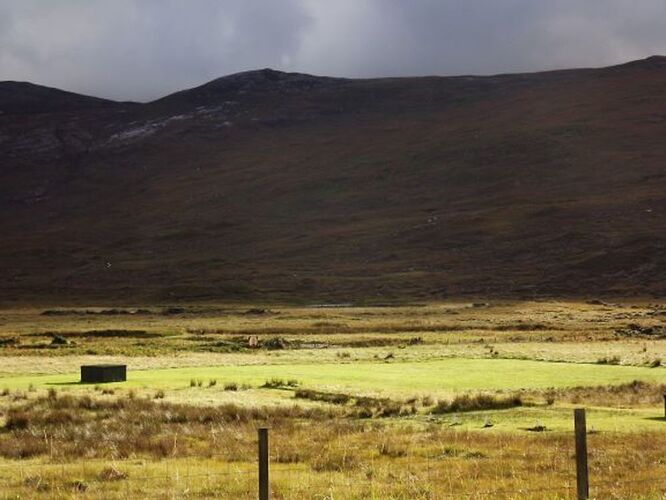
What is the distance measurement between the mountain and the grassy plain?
2254 inches

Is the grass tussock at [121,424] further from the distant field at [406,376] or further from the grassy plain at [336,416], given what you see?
the distant field at [406,376]

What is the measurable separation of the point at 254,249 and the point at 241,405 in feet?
378

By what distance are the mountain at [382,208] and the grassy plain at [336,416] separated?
57256 mm

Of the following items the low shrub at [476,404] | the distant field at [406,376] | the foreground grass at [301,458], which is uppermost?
the distant field at [406,376]

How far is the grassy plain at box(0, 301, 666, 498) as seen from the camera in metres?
18.2

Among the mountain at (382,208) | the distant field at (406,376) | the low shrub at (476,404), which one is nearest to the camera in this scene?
the low shrub at (476,404)

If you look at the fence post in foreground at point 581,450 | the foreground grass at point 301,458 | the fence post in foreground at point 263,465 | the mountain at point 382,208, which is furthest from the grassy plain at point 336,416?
the mountain at point 382,208

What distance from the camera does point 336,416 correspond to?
28.8 m

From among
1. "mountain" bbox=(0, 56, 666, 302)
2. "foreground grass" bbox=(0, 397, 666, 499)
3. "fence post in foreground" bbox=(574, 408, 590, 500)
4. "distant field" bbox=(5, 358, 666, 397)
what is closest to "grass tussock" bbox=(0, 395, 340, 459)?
"foreground grass" bbox=(0, 397, 666, 499)

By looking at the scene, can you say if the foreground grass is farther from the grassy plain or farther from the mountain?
the mountain

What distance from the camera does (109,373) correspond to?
3894cm

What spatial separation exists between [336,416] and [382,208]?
126460 millimetres

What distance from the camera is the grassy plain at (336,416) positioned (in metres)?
18.2

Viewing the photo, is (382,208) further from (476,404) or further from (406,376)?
(476,404)
